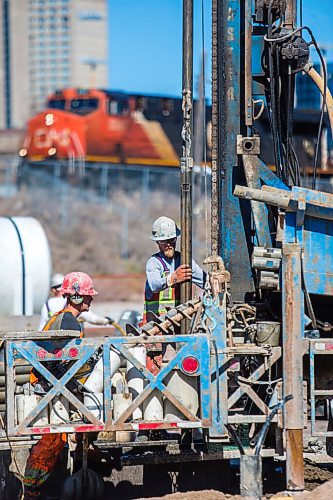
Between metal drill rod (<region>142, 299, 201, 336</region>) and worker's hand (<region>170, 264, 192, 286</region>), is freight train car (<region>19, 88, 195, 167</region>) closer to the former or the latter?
worker's hand (<region>170, 264, 192, 286</region>)

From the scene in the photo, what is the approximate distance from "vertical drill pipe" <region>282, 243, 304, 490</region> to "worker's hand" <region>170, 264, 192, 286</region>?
1.06 m

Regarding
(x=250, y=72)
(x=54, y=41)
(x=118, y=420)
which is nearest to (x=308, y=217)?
(x=250, y=72)

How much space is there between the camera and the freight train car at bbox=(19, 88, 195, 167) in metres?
40.2

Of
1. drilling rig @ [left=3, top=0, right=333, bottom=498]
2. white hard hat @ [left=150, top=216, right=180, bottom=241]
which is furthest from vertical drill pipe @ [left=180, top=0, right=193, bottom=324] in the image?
white hard hat @ [left=150, top=216, right=180, bottom=241]

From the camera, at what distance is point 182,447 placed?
27.6 ft

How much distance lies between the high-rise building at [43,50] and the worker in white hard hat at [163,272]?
7227 centimetres

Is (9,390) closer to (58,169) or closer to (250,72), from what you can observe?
(250,72)

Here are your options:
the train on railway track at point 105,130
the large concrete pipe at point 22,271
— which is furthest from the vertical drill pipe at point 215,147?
the train on railway track at point 105,130

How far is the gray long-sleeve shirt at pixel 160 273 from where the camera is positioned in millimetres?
8609

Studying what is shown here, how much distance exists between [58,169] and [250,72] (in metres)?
32.3

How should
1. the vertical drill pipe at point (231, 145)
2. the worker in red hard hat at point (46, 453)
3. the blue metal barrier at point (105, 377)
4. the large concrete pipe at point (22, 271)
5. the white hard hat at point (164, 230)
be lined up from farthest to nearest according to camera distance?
the large concrete pipe at point (22, 271), the white hard hat at point (164, 230), the vertical drill pipe at point (231, 145), the worker in red hard hat at point (46, 453), the blue metal barrier at point (105, 377)

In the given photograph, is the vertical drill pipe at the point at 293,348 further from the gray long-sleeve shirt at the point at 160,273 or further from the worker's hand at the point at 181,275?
the gray long-sleeve shirt at the point at 160,273

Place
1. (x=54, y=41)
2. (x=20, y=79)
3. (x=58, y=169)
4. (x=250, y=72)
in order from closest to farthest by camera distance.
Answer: (x=250, y=72) < (x=58, y=169) < (x=20, y=79) < (x=54, y=41)

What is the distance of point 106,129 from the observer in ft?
135
